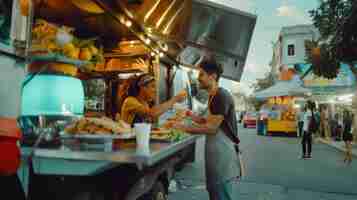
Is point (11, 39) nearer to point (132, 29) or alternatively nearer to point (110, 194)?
point (110, 194)

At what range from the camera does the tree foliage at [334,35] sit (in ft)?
31.3

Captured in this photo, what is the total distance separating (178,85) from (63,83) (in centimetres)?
460

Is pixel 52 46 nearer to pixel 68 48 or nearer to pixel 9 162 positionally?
pixel 68 48

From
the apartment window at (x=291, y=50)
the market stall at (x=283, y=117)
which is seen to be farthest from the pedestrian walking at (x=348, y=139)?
the apartment window at (x=291, y=50)

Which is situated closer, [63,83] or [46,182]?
[46,182]

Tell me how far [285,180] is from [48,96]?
21.3ft

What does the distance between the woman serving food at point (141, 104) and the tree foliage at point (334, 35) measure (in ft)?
26.5

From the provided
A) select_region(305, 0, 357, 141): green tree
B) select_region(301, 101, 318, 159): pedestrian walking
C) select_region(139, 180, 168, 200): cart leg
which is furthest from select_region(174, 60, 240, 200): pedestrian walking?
select_region(301, 101, 318, 159): pedestrian walking

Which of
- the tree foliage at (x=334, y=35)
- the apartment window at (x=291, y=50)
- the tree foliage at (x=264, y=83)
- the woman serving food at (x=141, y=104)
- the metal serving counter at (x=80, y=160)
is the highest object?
the apartment window at (x=291, y=50)

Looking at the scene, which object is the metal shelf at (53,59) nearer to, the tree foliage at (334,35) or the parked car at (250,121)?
the tree foliage at (334,35)

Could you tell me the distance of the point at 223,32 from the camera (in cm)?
532

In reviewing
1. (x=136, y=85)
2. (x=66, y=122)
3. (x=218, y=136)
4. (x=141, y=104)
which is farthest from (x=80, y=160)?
(x=136, y=85)

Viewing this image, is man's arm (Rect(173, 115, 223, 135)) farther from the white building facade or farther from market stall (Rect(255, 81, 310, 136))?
the white building facade

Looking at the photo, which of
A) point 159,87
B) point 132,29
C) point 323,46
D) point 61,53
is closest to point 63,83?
point 61,53
